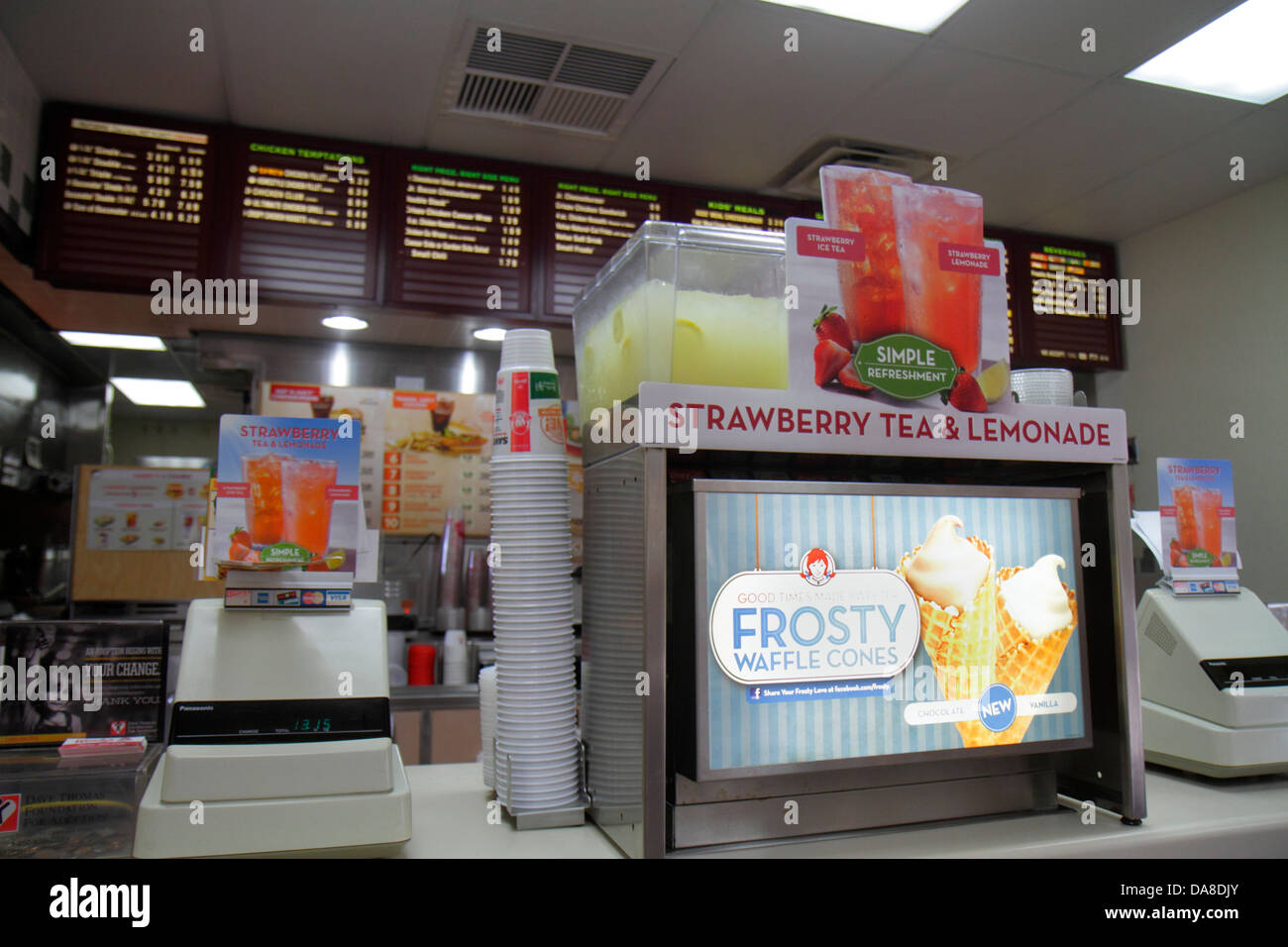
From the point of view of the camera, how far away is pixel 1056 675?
1.39 meters

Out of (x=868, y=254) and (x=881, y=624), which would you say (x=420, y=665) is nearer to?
(x=881, y=624)

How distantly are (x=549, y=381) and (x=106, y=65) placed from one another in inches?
86.8

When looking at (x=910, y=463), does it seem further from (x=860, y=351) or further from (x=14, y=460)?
(x=14, y=460)

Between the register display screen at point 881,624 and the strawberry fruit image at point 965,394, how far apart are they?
13 cm

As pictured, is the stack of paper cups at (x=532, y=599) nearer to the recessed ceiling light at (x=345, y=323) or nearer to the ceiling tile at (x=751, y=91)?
the ceiling tile at (x=751, y=91)

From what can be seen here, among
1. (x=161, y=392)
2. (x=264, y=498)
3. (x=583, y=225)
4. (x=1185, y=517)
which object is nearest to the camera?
(x=264, y=498)

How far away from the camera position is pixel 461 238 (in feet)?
10.6

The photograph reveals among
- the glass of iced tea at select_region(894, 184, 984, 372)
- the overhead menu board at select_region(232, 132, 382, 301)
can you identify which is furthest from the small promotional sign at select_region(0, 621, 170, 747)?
the overhead menu board at select_region(232, 132, 382, 301)

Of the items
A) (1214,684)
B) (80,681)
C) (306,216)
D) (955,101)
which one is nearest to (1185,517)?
(1214,684)

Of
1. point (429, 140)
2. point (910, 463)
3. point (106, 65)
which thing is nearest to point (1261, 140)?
point (910, 463)

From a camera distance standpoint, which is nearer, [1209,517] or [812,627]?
[812,627]

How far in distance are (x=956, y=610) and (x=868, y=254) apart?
558mm

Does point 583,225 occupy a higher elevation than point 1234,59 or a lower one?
lower
